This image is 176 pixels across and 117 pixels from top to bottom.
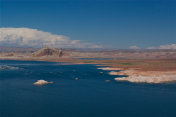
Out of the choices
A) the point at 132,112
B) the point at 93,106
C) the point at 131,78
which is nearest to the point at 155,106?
the point at 132,112

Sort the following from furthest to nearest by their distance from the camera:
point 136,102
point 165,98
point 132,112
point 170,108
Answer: point 165,98 → point 136,102 → point 170,108 → point 132,112

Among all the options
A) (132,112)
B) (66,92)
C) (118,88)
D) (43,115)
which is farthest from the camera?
(118,88)

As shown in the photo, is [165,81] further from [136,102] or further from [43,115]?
[43,115]

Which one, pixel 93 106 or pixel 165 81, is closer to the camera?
pixel 93 106

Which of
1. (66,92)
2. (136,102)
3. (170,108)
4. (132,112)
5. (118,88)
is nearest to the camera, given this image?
(132,112)

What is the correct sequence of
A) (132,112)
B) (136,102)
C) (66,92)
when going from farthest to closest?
(66,92) < (136,102) < (132,112)

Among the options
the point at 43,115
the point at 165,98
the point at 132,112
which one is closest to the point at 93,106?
the point at 132,112

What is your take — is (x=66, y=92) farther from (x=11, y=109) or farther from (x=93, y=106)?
(x=11, y=109)

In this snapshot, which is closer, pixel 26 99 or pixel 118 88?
pixel 26 99
